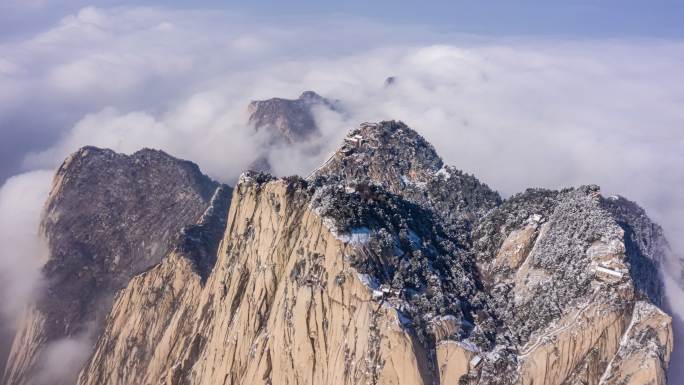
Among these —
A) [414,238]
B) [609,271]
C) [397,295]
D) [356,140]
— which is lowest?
[397,295]

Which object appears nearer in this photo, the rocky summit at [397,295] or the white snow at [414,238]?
the rocky summit at [397,295]

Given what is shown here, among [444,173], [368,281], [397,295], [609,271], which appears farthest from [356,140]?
[609,271]

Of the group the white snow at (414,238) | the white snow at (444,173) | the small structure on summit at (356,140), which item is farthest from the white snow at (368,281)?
the small structure on summit at (356,140)

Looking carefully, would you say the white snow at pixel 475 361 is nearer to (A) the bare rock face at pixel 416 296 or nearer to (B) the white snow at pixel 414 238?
(A) the bare rock face at pixel 416 296

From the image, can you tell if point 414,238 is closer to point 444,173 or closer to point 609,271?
point 609,271

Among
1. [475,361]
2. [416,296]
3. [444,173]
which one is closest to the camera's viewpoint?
[475,361]

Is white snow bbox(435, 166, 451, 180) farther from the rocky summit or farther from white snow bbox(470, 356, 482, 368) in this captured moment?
white snow bbox(470, 356, 482, 368)

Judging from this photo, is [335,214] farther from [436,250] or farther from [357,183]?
[436,250]
